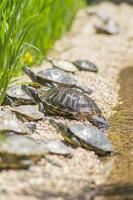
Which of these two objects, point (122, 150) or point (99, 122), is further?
point (99, 122)

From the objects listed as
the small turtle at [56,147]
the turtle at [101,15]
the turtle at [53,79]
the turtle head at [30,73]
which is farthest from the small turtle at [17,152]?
the turtle at [101,15]

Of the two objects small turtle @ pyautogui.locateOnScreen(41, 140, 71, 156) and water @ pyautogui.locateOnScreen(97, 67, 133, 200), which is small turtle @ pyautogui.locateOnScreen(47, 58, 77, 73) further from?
small turtle @ pyautogui.locateOnScreen(41, 140, 71, 156)

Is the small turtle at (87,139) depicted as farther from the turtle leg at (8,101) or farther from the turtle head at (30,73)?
the turtle head at (30,73)

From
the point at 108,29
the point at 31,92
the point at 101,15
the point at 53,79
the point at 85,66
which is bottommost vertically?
the point at 101,15

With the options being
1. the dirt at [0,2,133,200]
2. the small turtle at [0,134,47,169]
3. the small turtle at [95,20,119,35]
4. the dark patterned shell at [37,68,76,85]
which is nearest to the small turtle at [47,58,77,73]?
the dirt at [0,2,133,200]

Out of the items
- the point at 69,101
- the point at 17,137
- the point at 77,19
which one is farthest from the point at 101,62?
the point at 77,19

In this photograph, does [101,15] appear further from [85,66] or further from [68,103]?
[68,103]

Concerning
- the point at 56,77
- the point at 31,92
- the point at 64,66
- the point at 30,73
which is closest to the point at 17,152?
the point at 31,92
